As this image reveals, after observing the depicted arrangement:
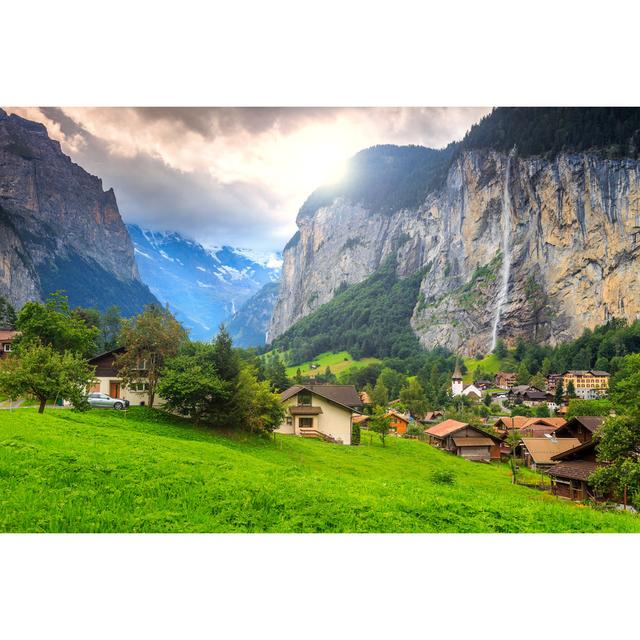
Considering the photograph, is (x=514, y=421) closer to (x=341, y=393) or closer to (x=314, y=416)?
(x=341, y=393)

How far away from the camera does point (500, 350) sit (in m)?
44.6

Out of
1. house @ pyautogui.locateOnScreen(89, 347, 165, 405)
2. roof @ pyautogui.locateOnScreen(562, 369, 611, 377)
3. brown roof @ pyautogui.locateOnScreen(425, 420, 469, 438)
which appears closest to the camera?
house @ pyautogui.locateOnScreen(89, 347, 165, 405)

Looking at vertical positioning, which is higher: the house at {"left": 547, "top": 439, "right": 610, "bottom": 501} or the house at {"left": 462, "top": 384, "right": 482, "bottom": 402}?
the house at {"left": 462, "top": 384, "right": 482, "bottom": 402}

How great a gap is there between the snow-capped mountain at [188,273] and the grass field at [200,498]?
19.0ft

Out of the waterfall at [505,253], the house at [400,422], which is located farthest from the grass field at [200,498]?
the waterfall at [505,253]

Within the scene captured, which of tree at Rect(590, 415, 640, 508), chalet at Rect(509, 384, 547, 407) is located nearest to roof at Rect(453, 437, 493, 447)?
tree at Rect(590, 415, 640, 508)

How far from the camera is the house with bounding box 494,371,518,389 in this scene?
29462 millimetres

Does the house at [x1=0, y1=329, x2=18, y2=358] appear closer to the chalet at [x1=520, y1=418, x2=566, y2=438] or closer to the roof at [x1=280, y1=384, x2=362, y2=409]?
the roof at [x1=280, y1=384, x2=362, y2=409]

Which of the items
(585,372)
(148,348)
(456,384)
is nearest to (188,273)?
(148,348)

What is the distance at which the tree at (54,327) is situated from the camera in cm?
1374

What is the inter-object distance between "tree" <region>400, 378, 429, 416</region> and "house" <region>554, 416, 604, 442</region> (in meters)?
9.35

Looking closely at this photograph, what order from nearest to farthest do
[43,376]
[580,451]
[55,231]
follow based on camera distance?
1. [580,451]
2. [43,376]
3. [55,231]

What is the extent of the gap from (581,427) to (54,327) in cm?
1634

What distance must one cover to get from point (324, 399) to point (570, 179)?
39.6 meters
